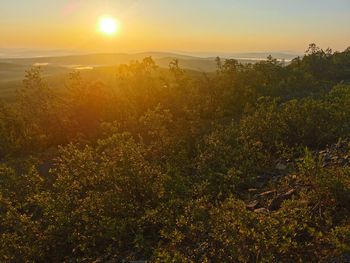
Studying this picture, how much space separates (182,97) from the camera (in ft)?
88.7

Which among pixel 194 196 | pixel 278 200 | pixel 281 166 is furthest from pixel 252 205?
pixel 281 166

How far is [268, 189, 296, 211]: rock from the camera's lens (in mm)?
9047

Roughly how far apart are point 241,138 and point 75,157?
5.68 meters

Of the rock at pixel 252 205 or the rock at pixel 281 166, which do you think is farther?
the rock at pixel 281 166

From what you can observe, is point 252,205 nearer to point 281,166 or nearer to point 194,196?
point 194,196

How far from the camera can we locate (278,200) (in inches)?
363

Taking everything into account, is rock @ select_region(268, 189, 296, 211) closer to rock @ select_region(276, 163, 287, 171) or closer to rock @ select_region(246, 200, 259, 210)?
rock @ select_region(246, 200, 259, 210)

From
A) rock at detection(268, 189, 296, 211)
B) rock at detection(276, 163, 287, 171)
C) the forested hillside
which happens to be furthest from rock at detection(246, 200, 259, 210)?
rock at detection(276, 163, 287, 171)

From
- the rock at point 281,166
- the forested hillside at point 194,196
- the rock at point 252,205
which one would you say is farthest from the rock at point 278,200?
the rock at point 281,166

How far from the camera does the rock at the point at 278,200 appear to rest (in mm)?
9047

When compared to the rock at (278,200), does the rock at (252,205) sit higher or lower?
lower

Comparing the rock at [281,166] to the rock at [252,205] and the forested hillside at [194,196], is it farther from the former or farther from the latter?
the rock at [252,205]

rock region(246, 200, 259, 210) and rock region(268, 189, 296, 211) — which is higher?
rock region(268, 189, 296, 211)

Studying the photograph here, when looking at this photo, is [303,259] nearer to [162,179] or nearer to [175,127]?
[162,179]
